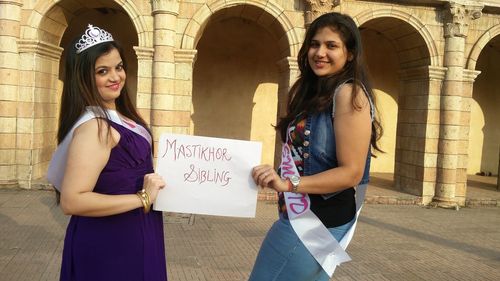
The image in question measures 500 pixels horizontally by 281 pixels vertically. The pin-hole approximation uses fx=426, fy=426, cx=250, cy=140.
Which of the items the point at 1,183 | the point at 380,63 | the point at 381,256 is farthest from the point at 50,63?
the point at 380,63

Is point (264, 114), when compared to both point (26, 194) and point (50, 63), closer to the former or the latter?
point (50, 63)

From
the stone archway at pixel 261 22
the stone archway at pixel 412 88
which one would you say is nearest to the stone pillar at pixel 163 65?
the stone archway at pixel 261 22

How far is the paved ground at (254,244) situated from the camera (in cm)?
486

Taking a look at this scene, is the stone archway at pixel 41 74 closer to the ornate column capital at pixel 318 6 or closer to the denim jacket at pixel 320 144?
the ornate column capital at pixel 318 6

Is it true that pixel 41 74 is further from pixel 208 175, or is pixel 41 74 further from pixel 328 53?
pixel 328 53

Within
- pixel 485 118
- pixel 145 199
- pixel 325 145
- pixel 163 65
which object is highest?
pixel 163 65

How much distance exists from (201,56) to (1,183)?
240 inches

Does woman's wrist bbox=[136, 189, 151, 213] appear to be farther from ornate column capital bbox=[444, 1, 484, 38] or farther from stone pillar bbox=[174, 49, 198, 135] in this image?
ornate column capital bbox=[444, 1, 484, 38]

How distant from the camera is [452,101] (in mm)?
9188

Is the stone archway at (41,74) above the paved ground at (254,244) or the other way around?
above

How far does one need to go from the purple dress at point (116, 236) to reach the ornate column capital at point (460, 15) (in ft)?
29.4

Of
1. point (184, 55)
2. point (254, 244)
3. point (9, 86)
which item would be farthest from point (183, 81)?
point (254, 244)

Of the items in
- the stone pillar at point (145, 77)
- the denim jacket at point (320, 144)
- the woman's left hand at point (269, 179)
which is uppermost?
the stone pillar at point (145, 77)

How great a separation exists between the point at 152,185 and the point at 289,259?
70 cm
